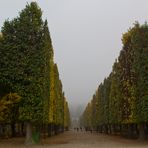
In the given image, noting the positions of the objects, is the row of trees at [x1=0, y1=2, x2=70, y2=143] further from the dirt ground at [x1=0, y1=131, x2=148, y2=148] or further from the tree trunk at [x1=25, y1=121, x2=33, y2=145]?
the dirt ground at [x1=0, y1=131, x2=148, y2=148]

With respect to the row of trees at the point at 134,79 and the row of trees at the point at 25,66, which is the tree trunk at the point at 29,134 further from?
the row of trees at the point at 134,79

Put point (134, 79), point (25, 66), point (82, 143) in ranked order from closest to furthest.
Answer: point (25, 66), point (82, 143), point (134, 79)

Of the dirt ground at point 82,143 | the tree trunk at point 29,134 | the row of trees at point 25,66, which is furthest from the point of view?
the row of trees at point 25,66

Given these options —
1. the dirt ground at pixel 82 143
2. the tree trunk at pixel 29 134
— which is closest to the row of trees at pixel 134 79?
the dirt ground at pixel 82 143

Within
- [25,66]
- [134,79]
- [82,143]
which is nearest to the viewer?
[25,66]

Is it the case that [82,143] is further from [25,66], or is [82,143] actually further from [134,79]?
[134,79]

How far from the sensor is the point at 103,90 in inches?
3484

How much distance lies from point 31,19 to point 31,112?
9226mm

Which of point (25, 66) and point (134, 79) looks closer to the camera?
point (25, 66)

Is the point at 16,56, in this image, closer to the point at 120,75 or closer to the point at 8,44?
the point at 8,44

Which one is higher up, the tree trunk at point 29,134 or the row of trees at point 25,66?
the row of trees at point 25,66

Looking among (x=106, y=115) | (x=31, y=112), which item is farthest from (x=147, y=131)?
(x=31, y=112)

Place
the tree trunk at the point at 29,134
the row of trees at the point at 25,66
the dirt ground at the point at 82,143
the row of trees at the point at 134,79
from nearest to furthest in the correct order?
the dirt ground at the point at 82,143 < the tree trunk at the point at 29,134 < the row of trees at the point at 25,66 < the row of trees at the point at 134,79

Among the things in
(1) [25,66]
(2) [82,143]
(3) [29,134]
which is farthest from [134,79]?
(3) [29,134]
